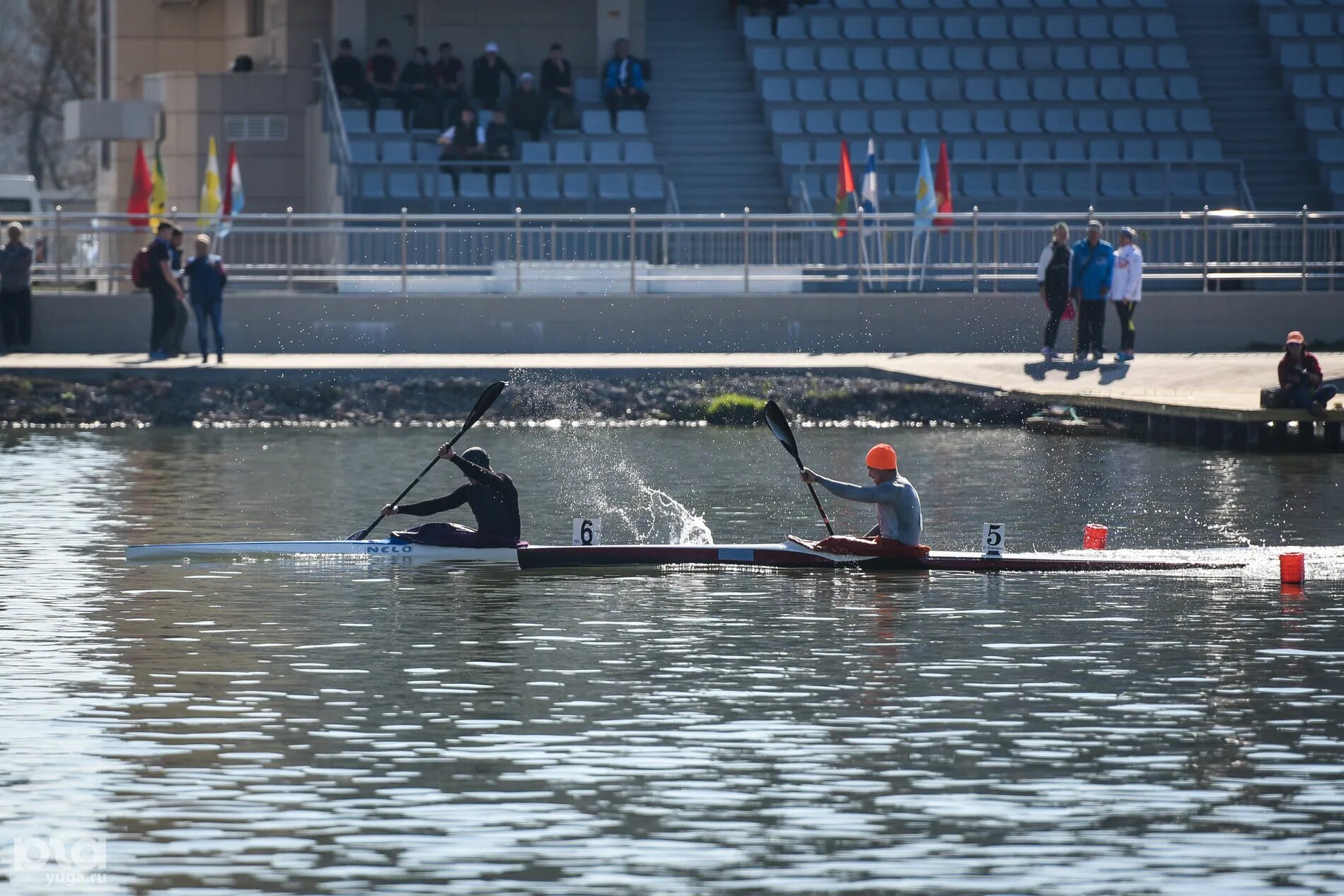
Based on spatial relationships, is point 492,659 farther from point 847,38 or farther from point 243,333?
point 847,38

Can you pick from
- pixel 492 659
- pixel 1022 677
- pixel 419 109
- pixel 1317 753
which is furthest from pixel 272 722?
pixel 419 109

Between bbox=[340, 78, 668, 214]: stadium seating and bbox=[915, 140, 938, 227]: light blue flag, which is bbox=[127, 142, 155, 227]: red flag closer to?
bbox=[340, 78, 668, 214]: stadium seating

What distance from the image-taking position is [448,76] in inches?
1585

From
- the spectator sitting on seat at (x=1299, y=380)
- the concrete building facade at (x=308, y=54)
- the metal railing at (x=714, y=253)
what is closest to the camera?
the spectator sitting on seat at (x=1299, y=380)

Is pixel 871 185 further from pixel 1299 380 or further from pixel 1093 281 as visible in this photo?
pixel 1299 380

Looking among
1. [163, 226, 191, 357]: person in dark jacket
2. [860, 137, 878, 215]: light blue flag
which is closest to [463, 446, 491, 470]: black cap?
[163, 226, 191, 357]: person in dark jacket

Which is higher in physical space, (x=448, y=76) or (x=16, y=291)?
(x=448, y=76)

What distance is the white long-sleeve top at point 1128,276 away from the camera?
32562mm

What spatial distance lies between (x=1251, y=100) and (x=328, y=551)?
30.0 m

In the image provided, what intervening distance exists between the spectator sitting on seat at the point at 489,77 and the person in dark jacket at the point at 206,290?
28.3ft

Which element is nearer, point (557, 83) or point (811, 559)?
point (811, 559)

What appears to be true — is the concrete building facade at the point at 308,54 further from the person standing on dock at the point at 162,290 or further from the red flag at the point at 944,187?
the person standing on dock at the point at 162,290

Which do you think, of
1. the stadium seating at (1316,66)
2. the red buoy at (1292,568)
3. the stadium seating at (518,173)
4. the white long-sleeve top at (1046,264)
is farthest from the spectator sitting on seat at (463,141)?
the red buoy at (1292,568)

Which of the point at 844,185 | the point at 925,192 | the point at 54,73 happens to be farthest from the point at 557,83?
the point at 54,73
